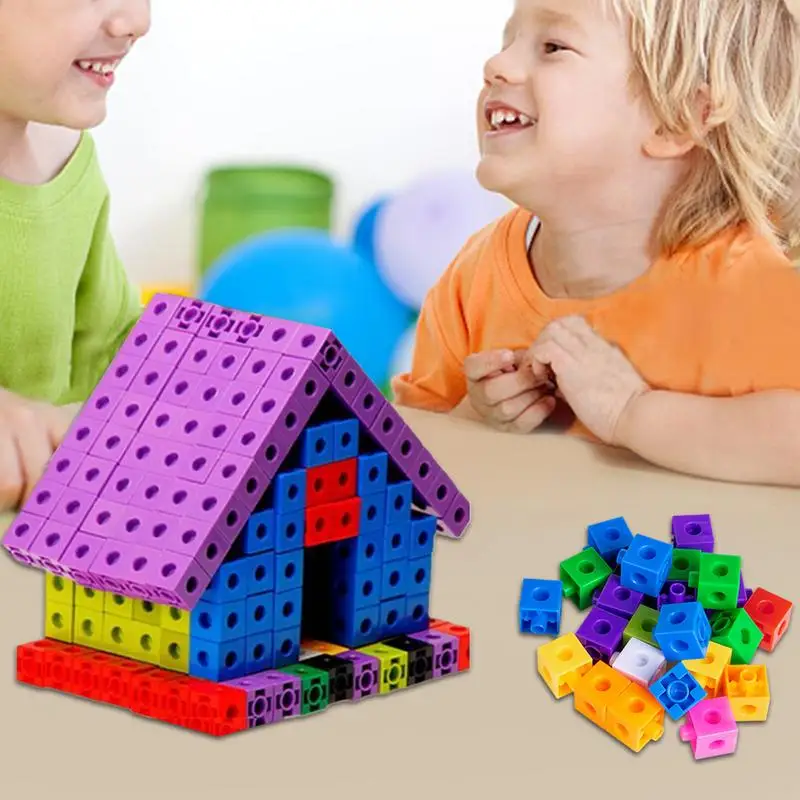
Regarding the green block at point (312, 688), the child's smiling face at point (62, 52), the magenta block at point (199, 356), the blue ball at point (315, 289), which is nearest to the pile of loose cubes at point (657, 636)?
the green block at point (312, 688)

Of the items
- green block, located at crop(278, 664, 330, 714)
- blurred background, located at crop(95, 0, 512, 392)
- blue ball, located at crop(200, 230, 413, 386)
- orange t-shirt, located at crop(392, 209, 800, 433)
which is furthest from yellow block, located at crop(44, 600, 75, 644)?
blurred background, located at crop(95, 0, 512, 392)

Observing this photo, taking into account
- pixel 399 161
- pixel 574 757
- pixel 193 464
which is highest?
pixel 399 161

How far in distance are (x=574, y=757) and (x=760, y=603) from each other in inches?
7.8

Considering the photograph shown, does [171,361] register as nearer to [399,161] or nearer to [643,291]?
[643,291]

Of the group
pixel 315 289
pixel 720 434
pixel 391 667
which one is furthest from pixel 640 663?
pixel 315 289

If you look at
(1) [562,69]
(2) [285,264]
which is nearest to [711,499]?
(1) [562,69]

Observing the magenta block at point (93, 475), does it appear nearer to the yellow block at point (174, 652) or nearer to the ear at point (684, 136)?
the yellow block at point (174, 652)

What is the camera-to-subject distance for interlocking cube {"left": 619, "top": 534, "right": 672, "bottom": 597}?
0.81 meters

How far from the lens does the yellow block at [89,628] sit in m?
0.71

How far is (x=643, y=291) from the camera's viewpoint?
1.21 metres

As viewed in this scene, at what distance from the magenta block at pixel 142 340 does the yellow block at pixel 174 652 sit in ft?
0.45

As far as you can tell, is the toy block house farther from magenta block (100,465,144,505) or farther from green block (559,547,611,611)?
green block (559,547,611,611)

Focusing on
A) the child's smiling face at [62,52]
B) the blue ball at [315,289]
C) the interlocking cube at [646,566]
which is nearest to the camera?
the interlocking cube at [646,566]

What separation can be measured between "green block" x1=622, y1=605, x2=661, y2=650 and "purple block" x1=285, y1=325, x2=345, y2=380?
22cm
